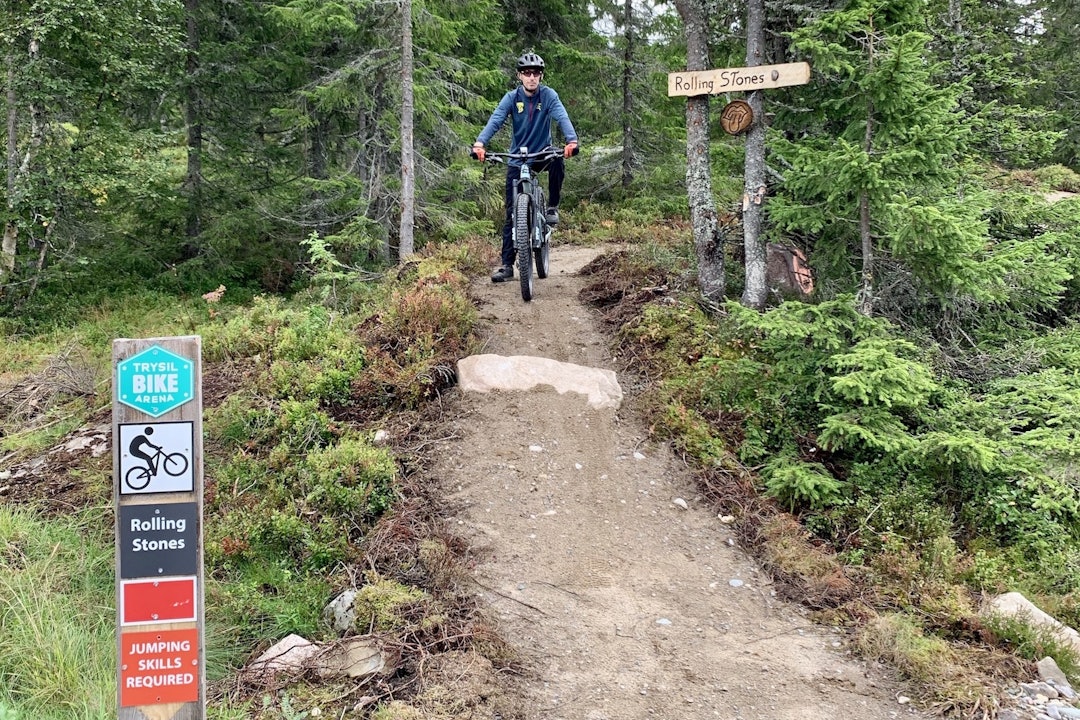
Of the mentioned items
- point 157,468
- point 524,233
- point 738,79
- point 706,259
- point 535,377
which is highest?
point 738,79

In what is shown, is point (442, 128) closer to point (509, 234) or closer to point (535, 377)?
point (509, 234)

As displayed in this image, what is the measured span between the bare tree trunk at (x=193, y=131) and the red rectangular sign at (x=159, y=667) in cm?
1414

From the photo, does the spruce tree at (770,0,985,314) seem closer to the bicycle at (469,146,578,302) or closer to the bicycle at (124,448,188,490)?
the bicycle at (469,146,578,302)

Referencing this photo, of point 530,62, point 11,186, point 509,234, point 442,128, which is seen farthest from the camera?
point 442,128

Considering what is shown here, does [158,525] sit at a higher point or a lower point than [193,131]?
lower

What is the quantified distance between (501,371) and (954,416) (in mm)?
4017

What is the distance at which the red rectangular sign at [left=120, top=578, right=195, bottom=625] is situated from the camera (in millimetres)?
2770

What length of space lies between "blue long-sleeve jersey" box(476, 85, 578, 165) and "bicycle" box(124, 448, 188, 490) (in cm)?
578

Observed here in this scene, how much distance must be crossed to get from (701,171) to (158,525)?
6435 millimetres

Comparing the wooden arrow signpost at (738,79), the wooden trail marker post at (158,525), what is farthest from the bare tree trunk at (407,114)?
the wooden trail marker post at (158,525)

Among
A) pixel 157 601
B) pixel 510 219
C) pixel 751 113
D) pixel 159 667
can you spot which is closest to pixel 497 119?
pixel 510 219

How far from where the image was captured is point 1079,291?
8.41 meters

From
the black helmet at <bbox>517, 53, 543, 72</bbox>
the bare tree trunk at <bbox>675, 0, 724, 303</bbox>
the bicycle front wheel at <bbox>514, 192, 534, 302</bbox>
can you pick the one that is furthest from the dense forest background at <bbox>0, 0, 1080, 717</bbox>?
the black helmet at <bbox>517, 53, 543, 72</bbox>

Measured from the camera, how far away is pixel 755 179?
737cm
